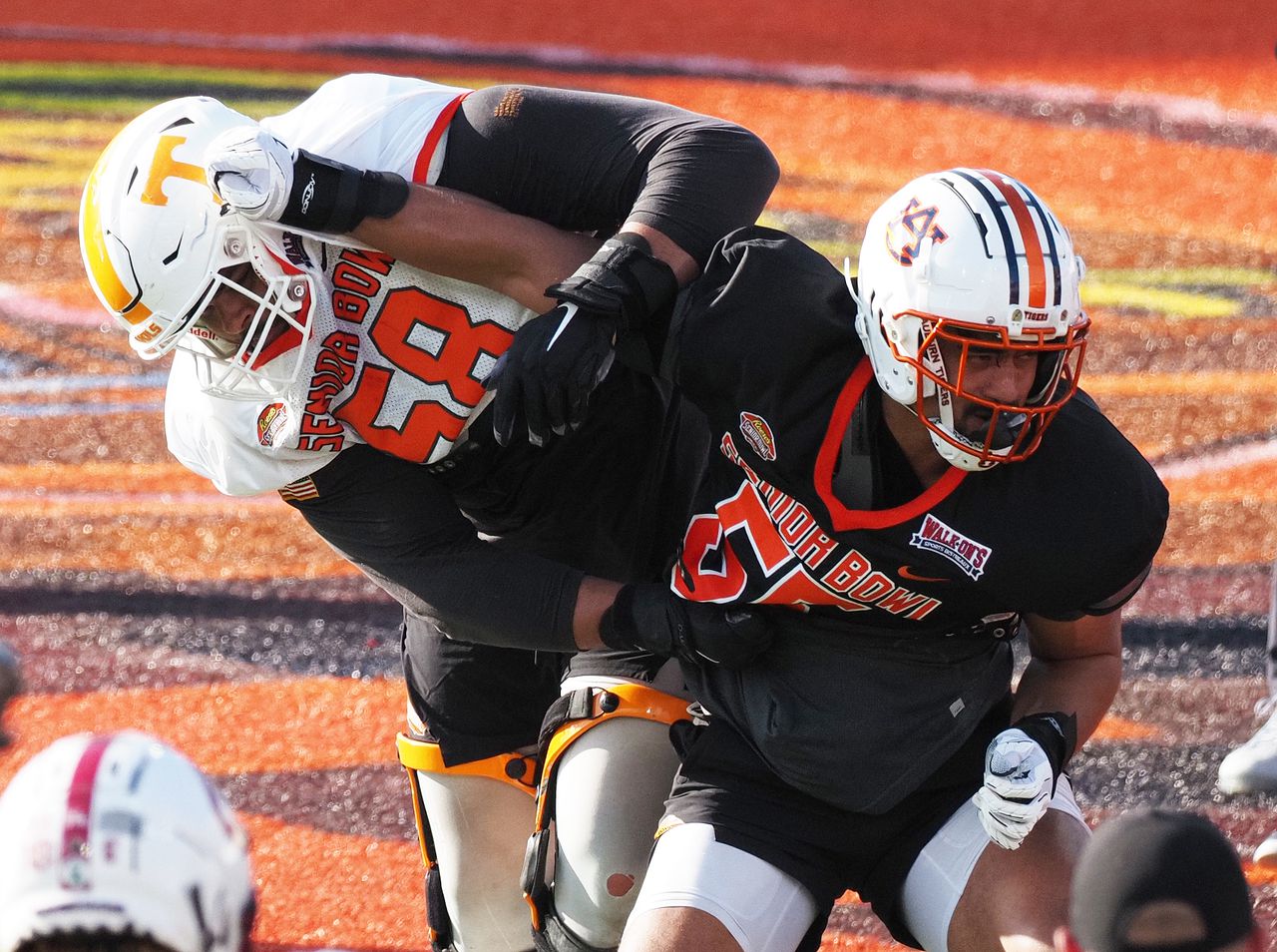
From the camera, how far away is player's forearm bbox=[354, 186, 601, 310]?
269cm

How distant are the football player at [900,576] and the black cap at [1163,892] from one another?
509 millimetres

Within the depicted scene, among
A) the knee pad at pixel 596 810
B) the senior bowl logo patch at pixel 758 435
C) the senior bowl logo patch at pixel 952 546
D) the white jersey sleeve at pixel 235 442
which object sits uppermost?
the senior bowl logo patch at pixel 758 435

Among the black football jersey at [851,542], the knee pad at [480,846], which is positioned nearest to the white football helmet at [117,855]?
the black football jersey at [851,542]

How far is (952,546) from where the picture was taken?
249cm

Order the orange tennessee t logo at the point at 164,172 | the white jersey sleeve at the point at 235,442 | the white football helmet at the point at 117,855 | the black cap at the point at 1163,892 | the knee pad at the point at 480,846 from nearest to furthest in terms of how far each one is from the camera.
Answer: the white football helmet at the point at 117,855, the black cap at the point at 1163,892, the orange tennessee t logo at the point at 164,172, the white jersey sleeve at the point at 235,442, the knee pad at the point at 480,846

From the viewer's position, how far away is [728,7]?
9992 millimetres

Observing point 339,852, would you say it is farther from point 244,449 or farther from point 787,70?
point 787,70

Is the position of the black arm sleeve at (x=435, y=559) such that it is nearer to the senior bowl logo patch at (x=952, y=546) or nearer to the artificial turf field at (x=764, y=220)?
the senior bowl logo patch at (x=952, y=546)

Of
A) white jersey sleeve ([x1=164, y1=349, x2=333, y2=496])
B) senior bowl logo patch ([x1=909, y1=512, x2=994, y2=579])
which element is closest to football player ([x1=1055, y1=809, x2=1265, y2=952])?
senior bowl logo patch ([x1=909, y1=512, x2=994, y2=579])

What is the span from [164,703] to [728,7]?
6710 millimetres

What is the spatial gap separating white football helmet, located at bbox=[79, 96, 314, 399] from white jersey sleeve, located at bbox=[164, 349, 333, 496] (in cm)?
6

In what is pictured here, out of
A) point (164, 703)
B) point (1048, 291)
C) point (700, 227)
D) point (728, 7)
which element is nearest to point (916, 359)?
point (1048, 291)

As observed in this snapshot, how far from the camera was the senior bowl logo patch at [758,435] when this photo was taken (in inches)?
102

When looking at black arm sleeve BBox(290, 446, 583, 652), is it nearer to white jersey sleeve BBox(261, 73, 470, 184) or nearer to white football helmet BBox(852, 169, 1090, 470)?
white jersey sleeve BBox(261, 73, 470, 184)
